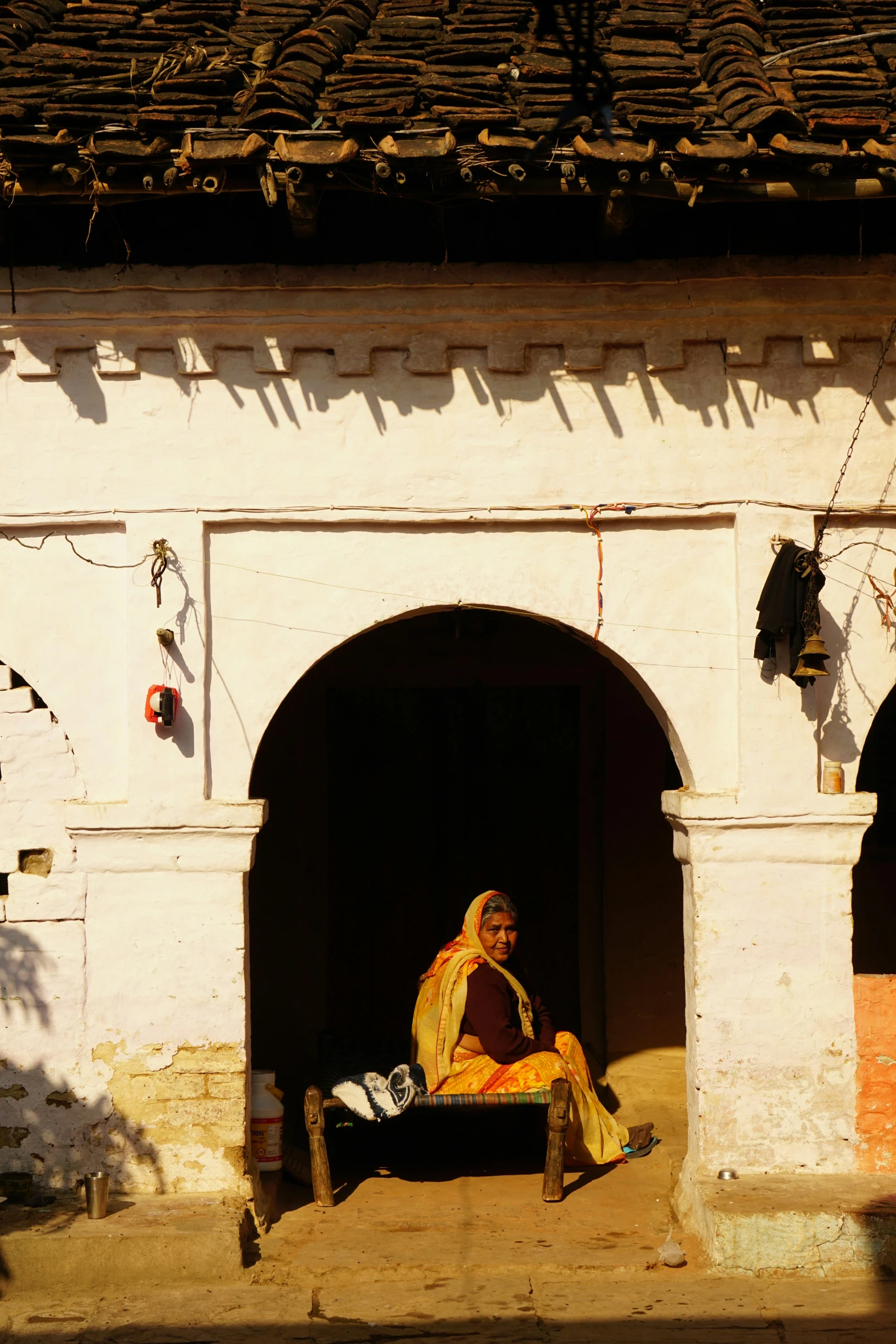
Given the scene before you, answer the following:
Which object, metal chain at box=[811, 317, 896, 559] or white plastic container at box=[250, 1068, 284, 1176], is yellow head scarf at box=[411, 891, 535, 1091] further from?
metal chain at box=[811, 317, 896, 559]

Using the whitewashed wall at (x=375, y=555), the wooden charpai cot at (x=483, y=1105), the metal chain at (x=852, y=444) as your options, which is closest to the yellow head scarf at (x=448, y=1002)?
the wooden charpai cot at (x=483, y=1105)

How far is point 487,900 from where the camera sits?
683cm

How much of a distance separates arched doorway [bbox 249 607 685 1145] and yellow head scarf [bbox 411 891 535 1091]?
1521mm

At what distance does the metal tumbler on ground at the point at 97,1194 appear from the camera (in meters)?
5.61

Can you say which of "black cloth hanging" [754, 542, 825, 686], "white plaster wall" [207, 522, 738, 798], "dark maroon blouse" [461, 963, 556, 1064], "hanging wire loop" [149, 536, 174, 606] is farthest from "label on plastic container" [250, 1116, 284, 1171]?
"black cloth hanging" [754, 542, 825, 686]

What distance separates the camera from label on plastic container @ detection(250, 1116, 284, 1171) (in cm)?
627

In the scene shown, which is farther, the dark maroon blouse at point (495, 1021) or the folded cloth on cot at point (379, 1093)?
the dark maroon blouse at point (495, 1021)

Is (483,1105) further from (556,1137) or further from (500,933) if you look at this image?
(500,933)

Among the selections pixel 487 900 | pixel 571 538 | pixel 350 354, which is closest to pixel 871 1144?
pixel 487 900

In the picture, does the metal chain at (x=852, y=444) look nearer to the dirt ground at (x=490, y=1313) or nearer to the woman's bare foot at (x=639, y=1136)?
the dirt ground at (x=490, y=1313)

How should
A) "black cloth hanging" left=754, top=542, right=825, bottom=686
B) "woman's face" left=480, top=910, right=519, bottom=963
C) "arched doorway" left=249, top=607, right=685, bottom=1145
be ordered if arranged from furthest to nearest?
1. "arched doorway" left=249, top=607, right=685, bottom=1145
2. "woman's face" left=480, top=910, right=519, bottom=963
3. "black cloth hanging" left=754, top=542, right=825, bottom=686

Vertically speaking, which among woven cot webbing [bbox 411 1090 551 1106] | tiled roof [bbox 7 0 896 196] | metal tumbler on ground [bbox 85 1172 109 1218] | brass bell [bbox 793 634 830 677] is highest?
tiled roof [bbox 7 0 896 196]

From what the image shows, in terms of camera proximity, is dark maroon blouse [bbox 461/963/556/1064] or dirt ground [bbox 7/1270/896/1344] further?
dark maroon blouse [bbox 461/963/556/1064]

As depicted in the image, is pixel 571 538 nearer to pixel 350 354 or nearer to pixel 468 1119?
pixel 350 354
